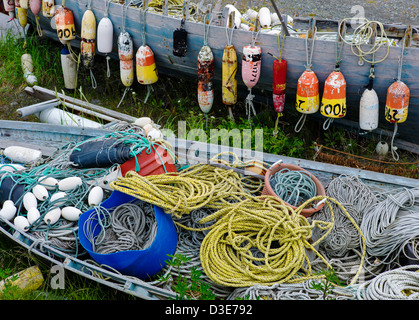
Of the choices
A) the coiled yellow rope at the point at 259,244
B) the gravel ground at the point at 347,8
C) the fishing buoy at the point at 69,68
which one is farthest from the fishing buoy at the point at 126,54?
the gravel ground at the point at 347,8

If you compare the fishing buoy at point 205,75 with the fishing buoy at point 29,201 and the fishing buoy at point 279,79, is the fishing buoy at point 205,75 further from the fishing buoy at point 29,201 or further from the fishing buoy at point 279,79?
the fishing buoy at point 29,201

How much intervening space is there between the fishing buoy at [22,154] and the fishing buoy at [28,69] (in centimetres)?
255

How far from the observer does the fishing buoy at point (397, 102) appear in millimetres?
4738

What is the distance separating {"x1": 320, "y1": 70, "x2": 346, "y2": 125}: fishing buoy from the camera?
4938 millimetres

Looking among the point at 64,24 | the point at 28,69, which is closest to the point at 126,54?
the point at 64,24

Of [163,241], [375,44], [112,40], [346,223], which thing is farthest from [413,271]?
[112,40]

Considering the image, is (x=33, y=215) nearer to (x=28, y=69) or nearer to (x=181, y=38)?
(x=181, y=38)

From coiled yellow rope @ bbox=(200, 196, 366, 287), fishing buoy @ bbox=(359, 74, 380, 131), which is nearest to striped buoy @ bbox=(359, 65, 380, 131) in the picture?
fishing buoy @ bbox=(359, 74, 380, 131)

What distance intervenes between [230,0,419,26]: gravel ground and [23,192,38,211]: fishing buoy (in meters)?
6.19

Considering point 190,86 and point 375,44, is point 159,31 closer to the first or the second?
point 190,86

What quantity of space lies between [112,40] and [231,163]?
9.39 ft

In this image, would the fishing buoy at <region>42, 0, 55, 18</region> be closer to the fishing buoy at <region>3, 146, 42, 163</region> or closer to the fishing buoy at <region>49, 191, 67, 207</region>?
the fishing buoy at <region>3, 146, 42, 163</region>

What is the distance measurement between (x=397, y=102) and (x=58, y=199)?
3293 mm

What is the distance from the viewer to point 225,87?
560 centimetres
